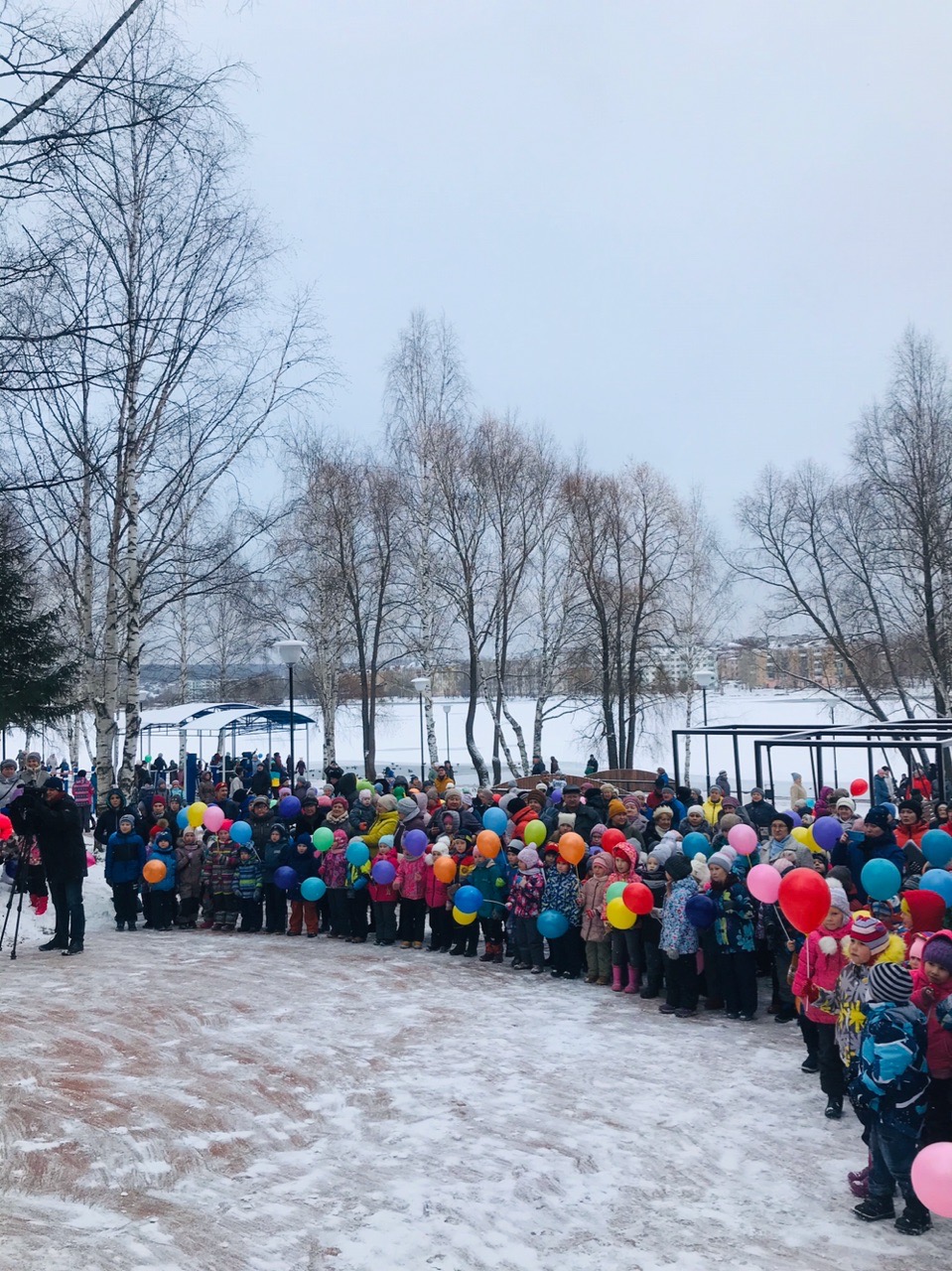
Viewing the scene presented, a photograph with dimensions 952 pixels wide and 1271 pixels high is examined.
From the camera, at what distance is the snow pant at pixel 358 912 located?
11.7m

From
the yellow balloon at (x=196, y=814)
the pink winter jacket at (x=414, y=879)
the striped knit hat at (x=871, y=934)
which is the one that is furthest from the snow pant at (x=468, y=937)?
the striped knit hat at (x=871, y=934)

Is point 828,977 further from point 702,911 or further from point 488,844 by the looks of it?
point 488,844

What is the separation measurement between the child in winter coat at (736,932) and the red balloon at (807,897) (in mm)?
1923

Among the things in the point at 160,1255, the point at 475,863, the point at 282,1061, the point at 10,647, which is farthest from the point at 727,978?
the point at 10,647

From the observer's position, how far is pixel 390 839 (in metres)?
11.6

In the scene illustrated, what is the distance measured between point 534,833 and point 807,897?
4726 millimetres

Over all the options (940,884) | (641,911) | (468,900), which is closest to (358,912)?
(468,900)

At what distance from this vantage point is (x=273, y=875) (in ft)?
40.0

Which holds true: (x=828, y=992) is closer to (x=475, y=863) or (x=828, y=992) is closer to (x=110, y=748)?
(x=475, y=863)

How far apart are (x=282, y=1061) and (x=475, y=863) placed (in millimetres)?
3851

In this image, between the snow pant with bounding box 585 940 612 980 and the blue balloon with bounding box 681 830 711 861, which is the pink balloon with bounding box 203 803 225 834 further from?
the blue balloon with bounding box 681 830 711 861

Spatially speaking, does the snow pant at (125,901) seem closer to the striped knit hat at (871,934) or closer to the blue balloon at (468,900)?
the blue balloon at (468,900)

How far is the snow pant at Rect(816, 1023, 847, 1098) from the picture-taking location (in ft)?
19.7

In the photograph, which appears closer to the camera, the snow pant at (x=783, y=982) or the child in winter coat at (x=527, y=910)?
the snow pant at (x=783, y=982)
